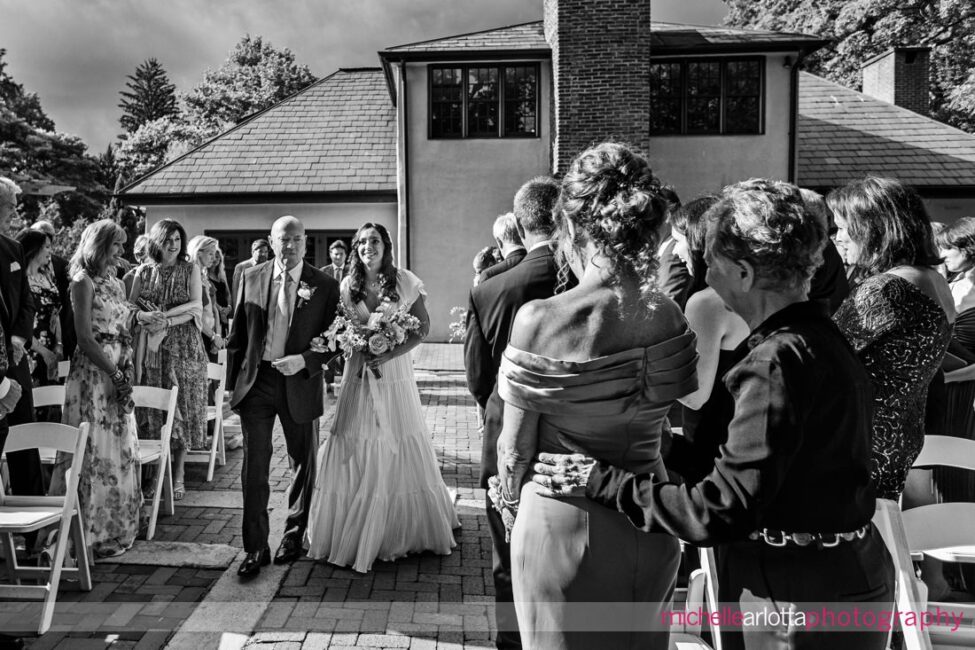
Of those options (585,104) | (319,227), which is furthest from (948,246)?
(319,227)

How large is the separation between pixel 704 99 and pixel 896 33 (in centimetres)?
1164

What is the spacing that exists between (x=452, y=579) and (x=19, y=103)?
163ft

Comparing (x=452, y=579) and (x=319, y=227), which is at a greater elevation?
(x=319, y=227)

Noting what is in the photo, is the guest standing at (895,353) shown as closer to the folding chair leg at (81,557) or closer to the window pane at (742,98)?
the folding chair leg at (81,557)

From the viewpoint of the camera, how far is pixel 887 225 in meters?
3.02

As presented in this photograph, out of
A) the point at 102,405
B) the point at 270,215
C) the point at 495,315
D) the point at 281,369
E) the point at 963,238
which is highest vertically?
the point at 270,215

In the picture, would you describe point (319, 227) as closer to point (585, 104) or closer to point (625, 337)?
point (585, 104)

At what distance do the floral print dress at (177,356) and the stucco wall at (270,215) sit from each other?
12.6m

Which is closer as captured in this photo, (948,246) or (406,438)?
(406,438)

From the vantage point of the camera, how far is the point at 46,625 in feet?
12.2

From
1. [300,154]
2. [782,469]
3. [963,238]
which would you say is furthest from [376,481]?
[300,154]

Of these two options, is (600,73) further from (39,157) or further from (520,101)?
(39,157)

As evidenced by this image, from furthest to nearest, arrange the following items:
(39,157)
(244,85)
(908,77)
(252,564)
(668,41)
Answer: (244,85), (39,157), (908,77), (668,41), (252,564)

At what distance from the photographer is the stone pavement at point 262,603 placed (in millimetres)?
3707
